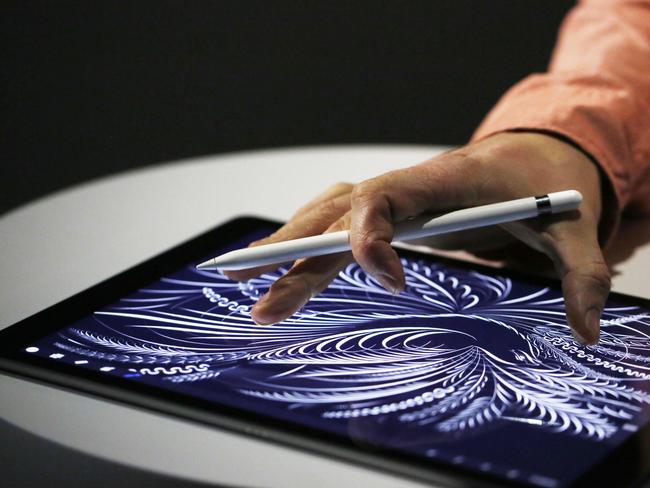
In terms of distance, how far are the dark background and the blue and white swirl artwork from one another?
65.7 inches

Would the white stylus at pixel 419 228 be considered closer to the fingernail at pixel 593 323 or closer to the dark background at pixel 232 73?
the fingernail at pixel 593 323

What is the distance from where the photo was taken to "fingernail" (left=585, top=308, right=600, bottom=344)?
0.63 meters

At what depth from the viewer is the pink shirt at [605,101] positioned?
2.76ft

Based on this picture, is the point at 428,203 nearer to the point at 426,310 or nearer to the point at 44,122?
the point at 426,310

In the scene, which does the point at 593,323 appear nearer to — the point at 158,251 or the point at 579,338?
the point at 579,338

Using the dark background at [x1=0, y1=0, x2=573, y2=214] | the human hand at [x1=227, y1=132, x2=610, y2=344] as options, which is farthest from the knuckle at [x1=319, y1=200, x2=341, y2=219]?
the dark background at [x1=0, y1=0, x2=573, y2=214]

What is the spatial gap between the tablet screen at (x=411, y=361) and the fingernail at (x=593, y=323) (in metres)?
0.01

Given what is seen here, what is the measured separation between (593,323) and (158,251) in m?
0.38

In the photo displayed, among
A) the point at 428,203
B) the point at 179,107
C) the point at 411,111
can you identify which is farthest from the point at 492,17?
the point at 428,203

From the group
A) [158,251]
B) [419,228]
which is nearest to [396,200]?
[419,228]

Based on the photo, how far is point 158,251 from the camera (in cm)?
85

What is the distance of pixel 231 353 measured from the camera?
63 centimetres

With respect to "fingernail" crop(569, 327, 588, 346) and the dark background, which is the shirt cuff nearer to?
"fingernail" crop(569, 327, 588, 346)

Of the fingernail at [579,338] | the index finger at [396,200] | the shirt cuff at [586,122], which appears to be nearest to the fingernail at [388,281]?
the index finger at [396,200]
